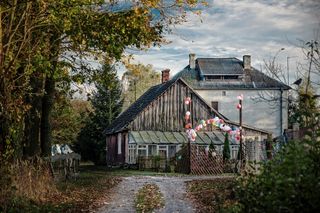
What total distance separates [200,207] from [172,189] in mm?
7038

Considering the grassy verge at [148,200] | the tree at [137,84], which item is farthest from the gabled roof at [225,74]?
the grassy verge at [148,200]

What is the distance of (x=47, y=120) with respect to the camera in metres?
22.4

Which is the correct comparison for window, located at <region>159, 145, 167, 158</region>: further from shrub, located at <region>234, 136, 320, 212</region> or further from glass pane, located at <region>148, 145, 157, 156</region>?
shrub, located at <region>234, 136, 320, 212</region>

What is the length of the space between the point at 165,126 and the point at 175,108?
1.93 m

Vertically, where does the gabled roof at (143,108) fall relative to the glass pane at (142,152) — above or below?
above

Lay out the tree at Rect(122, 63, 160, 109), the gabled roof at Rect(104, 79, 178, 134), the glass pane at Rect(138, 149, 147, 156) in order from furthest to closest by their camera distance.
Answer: the tree at Rect(122, 63, 160, 109)
the gabled roof at Rect(104, 79, 178, 134)
the glass pane at Rect(138, 149, 147, 156)

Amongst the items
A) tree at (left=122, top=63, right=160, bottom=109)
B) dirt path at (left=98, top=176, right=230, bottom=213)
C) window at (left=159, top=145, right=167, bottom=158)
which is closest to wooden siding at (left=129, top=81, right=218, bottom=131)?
window at (left=159, top=145, right=167, bottom=158)

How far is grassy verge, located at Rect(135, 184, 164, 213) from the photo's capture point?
14.7 metres

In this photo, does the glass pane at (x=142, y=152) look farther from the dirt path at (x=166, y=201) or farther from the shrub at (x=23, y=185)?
the shrub at (x=23, y=185)

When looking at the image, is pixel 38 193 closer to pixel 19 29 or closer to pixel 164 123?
pixel 19 29

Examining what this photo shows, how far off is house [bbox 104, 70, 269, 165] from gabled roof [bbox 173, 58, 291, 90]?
12.7 meters

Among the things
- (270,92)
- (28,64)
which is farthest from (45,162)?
(270,92)

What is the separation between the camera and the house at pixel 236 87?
60.5 m

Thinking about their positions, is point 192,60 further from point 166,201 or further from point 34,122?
point 166,201
